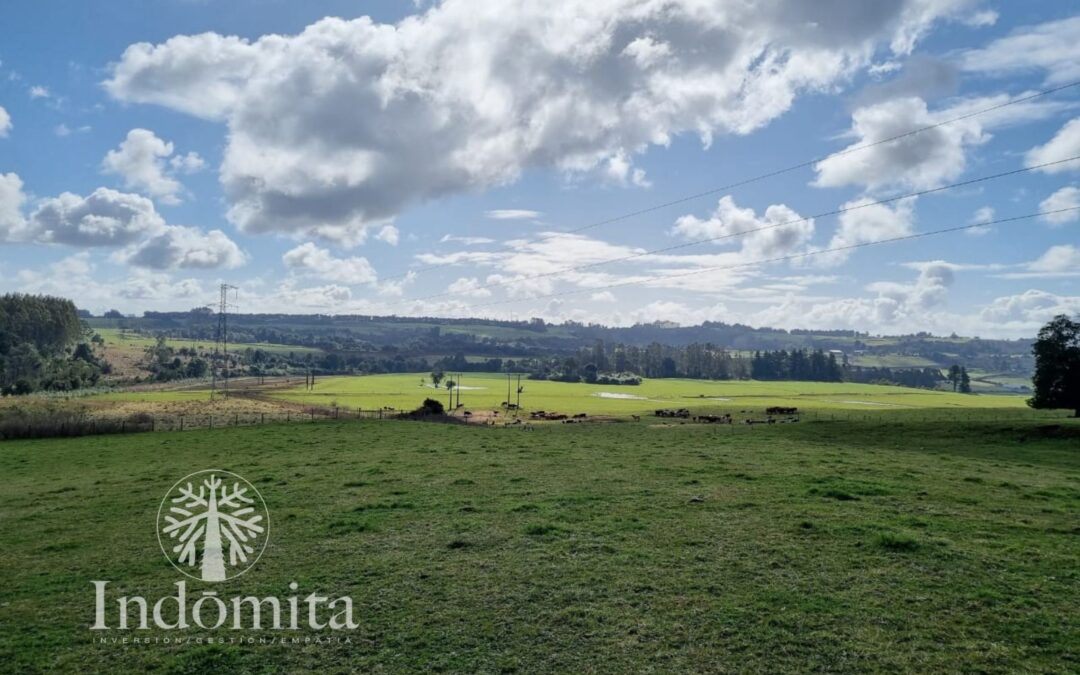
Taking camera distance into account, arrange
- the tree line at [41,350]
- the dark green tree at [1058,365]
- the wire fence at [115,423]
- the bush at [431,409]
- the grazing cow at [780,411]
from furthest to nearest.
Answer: the tree line at [41,350] → the grazing cow at [780,411] → the bush at [431,409] → the dark green tree at [1058,365] → the wire fence at [115,423]

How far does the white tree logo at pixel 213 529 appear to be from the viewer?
58.6 feet

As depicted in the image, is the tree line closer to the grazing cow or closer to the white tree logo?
the white tree logo

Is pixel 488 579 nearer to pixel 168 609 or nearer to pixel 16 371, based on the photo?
pixel 168 609

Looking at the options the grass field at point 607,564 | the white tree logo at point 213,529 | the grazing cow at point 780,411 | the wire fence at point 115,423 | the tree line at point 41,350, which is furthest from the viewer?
the tree line at point 41,350

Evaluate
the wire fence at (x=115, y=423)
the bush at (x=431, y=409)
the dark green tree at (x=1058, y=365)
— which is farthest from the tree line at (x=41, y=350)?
the dark green tree at (x=1058, y=365)

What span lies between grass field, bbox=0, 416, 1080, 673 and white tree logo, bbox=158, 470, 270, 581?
23.9 inches

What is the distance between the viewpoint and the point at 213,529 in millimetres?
21250

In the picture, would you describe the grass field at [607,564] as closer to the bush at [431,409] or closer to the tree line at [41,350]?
the bush at [431,409]

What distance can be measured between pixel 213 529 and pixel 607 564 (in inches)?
561

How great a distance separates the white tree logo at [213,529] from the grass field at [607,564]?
23.9 inches

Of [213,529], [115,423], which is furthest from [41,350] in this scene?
[213,529]

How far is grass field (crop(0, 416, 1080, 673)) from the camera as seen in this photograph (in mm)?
A: 12266

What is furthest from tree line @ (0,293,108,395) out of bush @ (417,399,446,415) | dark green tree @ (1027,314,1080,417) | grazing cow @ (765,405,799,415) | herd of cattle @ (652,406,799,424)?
dark green tree @ (1027,314,1080,417)

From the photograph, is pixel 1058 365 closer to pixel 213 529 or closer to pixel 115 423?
pixel 213 529
